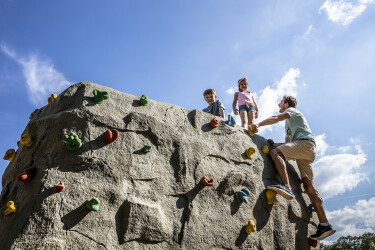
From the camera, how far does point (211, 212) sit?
3535 mm

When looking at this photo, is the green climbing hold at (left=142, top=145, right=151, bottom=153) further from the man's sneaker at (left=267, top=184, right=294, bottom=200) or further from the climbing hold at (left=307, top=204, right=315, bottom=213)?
the climbing hold at (left=307, top=204, right=315, bottom=213)

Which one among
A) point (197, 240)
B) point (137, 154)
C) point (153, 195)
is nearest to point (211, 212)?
point (197, 240)

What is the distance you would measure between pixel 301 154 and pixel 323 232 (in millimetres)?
1154

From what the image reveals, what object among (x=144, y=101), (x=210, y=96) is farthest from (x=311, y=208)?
(x=144, y=101)

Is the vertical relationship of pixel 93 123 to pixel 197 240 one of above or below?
above

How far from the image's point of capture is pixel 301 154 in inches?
176

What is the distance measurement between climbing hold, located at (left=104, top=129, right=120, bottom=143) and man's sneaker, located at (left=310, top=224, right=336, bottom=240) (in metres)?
3.25

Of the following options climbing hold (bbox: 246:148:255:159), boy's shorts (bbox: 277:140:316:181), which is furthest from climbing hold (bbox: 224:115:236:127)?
boy's shorts (bbox: 277:140:316:181)

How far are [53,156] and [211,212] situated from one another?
6.23 feet

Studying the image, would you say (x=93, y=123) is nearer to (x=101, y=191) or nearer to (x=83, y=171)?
(x=83, y=171)

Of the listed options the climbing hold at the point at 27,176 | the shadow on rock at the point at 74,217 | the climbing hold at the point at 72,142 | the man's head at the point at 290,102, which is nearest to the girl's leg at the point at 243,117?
the man's head at the point at 290,102

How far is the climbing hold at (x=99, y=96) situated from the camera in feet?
11.3

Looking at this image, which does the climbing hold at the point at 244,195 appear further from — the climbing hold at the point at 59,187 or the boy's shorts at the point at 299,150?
the climbing hold at the point at 59,187

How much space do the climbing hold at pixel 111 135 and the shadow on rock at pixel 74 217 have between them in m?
0.73
